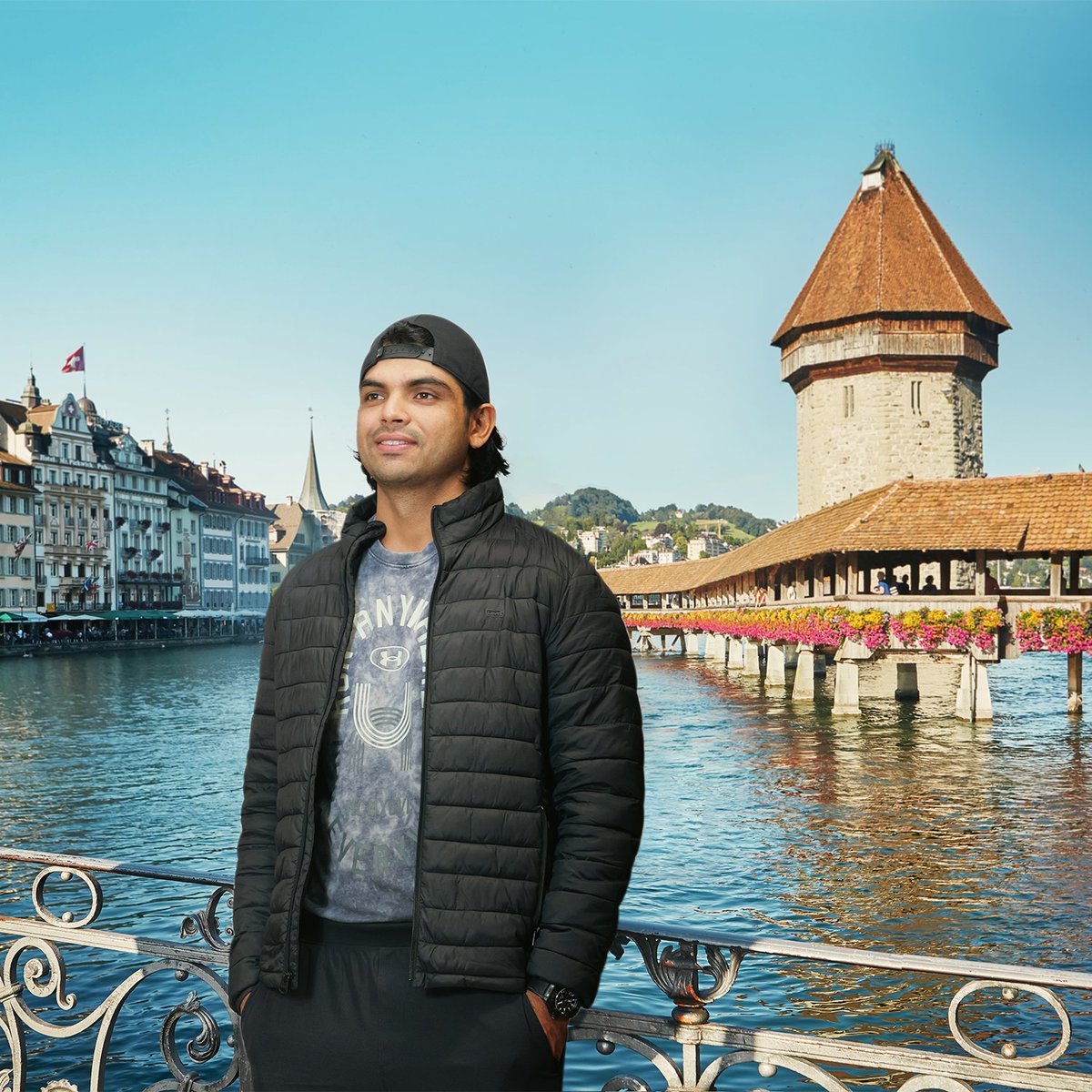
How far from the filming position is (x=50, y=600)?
74.0 m

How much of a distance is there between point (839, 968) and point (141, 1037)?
5.25 meters

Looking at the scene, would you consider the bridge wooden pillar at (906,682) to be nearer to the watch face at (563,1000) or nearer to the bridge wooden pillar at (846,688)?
the bridge wooden pillar at (846,688)

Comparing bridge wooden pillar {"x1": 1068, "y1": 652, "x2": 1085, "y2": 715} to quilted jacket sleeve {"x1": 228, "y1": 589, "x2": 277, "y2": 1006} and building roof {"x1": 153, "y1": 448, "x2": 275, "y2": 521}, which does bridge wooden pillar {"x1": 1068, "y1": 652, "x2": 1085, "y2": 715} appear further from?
building roof {"x1": 153, "y1": 448, "x2": 275, "y2": 521}

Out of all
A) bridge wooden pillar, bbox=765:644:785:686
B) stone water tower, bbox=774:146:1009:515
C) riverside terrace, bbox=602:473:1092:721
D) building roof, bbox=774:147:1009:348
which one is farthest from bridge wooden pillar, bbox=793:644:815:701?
building roof, bbox=774:147:1009:348

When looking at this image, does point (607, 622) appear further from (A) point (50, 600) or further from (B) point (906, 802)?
(A) point (50, 600)

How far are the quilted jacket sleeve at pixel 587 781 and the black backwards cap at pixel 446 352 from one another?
1.54ft

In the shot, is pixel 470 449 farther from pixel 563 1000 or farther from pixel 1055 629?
pixel 1055 629

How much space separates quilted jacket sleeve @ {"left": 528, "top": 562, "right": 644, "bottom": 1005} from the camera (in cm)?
234

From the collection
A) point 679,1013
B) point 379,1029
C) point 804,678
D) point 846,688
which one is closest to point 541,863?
point 379,1029

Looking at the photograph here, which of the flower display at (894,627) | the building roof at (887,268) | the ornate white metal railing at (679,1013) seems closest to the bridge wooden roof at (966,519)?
the flower display at (894,627)

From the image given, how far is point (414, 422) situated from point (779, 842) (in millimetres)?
13474

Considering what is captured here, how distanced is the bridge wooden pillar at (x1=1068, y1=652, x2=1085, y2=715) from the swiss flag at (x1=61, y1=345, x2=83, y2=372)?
62222 mm

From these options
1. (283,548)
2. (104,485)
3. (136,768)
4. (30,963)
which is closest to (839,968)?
(30,963)

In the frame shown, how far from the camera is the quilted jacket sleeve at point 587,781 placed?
234cm
